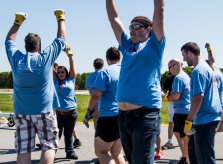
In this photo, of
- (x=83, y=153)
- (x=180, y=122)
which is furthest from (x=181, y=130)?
(x=83, y=153)

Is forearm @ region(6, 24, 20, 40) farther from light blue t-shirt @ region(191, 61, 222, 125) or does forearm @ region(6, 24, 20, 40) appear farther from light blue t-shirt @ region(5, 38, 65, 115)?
light blue t-shirt @ region(191, 61, 222, 125)

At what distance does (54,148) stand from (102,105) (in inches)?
37.4

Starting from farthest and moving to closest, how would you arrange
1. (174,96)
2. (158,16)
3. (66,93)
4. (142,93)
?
(66,93) < (174,96) < (142,93) < (158,16)

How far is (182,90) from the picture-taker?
Answer: 615 cm

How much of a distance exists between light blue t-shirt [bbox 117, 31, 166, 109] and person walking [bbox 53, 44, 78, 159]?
360 cm

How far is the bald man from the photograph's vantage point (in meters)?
6.07

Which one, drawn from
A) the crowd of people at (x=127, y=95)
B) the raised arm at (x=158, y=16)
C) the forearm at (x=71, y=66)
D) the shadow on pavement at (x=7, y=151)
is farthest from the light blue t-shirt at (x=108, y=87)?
the shadow on pavement at (x=7, y=151)

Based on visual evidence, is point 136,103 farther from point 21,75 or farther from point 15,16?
point 15,16

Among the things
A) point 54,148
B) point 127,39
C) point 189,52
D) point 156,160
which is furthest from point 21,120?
point 156,160

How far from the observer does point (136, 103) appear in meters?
3.32

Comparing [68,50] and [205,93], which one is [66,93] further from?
[205,93]

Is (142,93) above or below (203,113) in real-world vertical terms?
above

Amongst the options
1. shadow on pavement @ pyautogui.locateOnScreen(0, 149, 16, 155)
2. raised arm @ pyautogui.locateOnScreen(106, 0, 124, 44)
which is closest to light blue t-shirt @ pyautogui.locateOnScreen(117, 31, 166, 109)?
raised arm @ pyautogui.locateOnScreen(106, 0, 124, 44)

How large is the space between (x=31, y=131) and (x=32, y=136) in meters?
0.06
